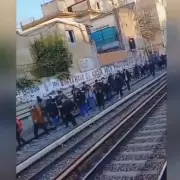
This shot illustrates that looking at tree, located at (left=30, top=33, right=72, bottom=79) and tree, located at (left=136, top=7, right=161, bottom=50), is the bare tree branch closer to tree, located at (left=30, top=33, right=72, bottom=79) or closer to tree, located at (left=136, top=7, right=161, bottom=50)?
tree, located at (left=136, top=7, right=161, bottom=50)

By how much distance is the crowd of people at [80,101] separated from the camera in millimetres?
2176

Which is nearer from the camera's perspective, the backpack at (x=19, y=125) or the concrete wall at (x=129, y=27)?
the concrete wall at (x=129, y=27)

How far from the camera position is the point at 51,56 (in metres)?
2.24

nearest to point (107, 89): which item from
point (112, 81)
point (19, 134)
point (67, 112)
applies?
point (112, 81)

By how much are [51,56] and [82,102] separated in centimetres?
33

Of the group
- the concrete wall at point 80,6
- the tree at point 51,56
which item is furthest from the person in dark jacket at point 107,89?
the concrete wall at point 80,6

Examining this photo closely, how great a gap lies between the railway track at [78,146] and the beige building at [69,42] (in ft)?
1.01

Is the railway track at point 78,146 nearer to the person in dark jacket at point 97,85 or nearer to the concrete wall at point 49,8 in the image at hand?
the person in dark jacket at point 97,85

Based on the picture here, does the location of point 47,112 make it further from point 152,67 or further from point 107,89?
point 152,67

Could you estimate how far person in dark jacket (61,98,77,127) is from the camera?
2.22 m

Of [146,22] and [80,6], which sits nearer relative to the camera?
[146,22]

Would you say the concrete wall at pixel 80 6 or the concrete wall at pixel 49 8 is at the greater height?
the concrete wall at pixel 49 8

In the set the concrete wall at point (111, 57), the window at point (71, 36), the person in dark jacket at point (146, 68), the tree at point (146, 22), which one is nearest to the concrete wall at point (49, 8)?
the window at point (71, 36)

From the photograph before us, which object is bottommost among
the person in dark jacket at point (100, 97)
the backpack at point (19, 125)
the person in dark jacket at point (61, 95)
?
the backpack at point (19, 125)
